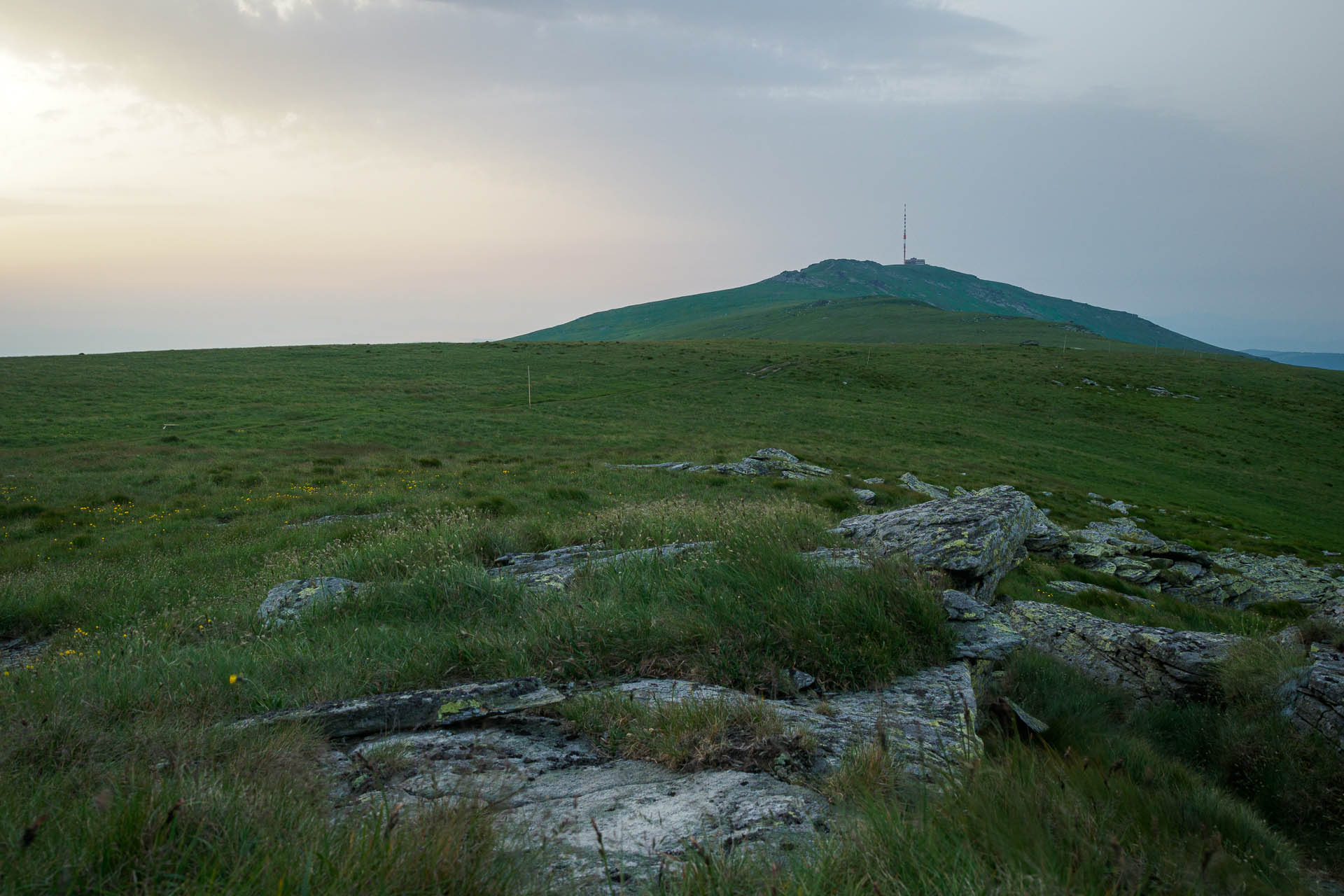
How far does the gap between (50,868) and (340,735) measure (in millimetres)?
1992

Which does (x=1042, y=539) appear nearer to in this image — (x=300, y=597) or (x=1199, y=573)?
(x=1199, y=573)

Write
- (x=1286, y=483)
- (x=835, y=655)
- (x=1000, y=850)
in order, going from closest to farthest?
(x=1000, y=850) < (x=835, y=655) < (x=1286, y=483)

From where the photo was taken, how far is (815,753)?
3754mm

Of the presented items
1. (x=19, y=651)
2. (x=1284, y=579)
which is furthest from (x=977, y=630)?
(x=1284, y=579)

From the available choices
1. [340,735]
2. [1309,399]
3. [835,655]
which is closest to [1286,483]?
[1309,399]

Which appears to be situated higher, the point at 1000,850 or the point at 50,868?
the point at 50,868

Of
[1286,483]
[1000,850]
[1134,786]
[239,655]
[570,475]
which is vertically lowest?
[1286,483]

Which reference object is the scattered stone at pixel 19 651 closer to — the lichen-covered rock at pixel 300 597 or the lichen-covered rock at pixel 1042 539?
the lichen-covered rock at pixel 300 597

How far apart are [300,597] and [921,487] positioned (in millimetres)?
20817

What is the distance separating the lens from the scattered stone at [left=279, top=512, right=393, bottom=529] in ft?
49.9

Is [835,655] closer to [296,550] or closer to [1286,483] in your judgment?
[296,550]

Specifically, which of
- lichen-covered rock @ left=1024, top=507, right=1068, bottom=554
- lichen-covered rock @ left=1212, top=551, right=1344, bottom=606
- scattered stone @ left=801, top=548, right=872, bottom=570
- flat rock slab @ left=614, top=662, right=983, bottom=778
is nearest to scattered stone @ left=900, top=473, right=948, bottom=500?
lichen-covered rock @ left=1024, top=507, right=1068, bottom=554

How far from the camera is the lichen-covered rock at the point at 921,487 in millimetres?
22641

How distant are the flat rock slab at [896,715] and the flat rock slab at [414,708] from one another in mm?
717
